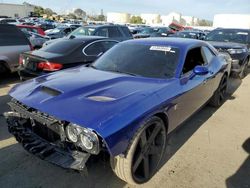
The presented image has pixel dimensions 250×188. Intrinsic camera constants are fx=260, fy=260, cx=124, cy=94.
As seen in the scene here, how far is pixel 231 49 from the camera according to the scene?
849 centimetres

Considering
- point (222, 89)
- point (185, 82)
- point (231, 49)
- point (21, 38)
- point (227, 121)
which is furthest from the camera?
point (231, 49)

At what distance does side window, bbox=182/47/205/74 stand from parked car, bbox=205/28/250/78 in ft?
14.0

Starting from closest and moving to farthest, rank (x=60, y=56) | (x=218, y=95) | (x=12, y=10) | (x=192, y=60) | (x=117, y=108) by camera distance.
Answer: (x=117, y=108)
(x=192, y=60)
(x=218, y=95)
(x=60, y=56)
(x=12, y=10)

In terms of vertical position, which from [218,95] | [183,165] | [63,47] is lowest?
[183,165]

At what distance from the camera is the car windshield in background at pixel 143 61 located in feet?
12.1

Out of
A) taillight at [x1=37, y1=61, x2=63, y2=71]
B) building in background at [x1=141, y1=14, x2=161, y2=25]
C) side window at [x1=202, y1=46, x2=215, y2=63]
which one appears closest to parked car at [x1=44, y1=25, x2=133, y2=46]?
taillight at [x1=37, y1=61, x2=63, y2=71]

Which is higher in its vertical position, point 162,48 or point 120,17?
point 162,48

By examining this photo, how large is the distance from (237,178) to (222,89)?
3090 mm

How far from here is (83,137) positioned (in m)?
2.45

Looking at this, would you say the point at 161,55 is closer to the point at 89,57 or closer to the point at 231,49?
the point at 89,57

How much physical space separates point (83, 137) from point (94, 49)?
468 cm

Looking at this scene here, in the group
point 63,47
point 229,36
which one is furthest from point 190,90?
point 229,36

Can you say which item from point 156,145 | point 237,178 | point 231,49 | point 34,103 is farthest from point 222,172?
point 231,49

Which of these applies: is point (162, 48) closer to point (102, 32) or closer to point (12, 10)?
point (102, 32)
